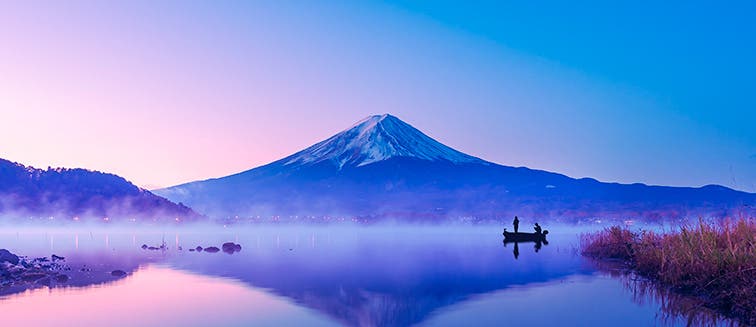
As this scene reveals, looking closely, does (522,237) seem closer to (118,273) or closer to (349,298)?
(118,273)

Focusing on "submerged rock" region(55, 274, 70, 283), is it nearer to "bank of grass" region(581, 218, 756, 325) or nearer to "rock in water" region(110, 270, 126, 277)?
"rock in water" region(110, 270, 126, 277)

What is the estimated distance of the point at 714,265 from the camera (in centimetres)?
1595

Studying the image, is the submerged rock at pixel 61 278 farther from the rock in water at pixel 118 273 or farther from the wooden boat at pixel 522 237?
the wooden boat at pixel 522 237

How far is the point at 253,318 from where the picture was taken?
17.2m

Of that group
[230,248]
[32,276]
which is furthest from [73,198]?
[32,276]

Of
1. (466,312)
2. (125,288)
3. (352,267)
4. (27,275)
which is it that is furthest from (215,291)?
(352,267)

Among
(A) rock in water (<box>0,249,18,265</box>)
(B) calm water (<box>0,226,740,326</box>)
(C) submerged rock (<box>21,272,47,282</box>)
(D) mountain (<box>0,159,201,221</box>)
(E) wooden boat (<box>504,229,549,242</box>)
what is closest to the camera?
(B) calm water (<box>0,226,740,326</box>)

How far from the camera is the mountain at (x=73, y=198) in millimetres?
168500

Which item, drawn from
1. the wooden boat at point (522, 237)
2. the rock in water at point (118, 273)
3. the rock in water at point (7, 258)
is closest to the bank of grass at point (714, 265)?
the rock in water at point (118, 273)

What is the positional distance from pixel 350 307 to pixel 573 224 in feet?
544

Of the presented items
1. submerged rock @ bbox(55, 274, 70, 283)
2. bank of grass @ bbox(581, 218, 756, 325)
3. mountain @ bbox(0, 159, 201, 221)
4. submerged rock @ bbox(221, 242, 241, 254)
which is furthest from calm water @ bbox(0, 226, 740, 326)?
mountain @ bbox(0, 159, 201, 221)

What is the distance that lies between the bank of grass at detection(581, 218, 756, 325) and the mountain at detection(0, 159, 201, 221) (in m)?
168

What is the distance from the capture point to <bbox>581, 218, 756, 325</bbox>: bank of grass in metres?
14.1

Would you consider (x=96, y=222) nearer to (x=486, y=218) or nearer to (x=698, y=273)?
(x=486, y=218)
